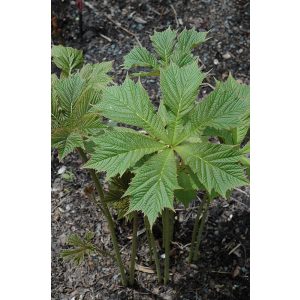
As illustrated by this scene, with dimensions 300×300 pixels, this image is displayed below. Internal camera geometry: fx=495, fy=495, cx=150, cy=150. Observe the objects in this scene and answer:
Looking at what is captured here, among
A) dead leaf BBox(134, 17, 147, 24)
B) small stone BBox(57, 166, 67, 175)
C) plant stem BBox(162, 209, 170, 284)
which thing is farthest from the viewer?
dead leaf BBox(134, 17, 147, 24)

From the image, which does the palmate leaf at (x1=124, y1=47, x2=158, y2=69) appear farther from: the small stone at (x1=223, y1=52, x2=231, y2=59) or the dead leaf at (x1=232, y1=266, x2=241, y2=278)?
the small stone at (x1=223, y1=52, x2=231, y2=59)

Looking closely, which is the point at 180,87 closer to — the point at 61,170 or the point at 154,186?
the point at 154,186

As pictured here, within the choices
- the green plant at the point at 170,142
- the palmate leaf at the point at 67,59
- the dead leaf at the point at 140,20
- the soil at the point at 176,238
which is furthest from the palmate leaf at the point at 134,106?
the dead leaf at the point at 140,20

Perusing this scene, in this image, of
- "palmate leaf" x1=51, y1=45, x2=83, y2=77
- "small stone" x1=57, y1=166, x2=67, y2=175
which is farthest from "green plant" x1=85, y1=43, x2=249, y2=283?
"small stone" x1=57, y1=166, x2=67, y2=175

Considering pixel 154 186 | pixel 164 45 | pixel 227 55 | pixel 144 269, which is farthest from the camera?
pixel 227 55

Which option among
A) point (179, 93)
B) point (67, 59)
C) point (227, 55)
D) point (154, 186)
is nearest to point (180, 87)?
point (179, 93)

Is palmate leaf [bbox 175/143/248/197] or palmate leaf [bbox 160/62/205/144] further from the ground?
palmate leaf [bbox 160/62/205/144]

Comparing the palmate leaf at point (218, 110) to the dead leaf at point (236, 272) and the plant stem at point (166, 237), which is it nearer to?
the plant stem at point (166, 237)
